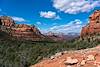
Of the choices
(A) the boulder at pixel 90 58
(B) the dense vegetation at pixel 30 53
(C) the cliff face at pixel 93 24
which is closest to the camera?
(A) the boulder at pixel 90 58

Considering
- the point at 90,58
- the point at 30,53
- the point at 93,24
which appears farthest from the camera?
the point at 93,24

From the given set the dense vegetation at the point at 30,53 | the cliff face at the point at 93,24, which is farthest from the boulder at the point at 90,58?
the cliff face at the point at 93,24

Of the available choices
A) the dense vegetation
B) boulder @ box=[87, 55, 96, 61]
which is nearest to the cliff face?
the dense vegetation

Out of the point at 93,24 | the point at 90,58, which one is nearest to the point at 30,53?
the point at 90,58

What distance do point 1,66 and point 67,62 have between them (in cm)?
3131

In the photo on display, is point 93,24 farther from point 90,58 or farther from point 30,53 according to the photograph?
point 90,58

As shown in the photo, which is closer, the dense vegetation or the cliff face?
the dense vegetation

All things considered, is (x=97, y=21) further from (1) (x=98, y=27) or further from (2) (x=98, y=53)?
(2) (x=98, y=53)

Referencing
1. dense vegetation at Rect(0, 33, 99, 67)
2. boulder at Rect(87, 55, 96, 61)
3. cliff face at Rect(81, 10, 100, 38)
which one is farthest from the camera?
cliff face at Rect(81, 10, 100, 38)

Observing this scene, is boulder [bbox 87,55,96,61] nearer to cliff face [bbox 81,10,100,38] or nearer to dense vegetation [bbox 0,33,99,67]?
dense vegetation [bbox 0,33,99,67]

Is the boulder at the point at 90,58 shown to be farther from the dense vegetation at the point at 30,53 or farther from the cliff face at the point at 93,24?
the cliff face at the point at 93,24

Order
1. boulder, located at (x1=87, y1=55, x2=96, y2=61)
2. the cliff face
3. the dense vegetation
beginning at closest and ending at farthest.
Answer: boulder, located at (x1=87, y1=55, x2=96, y2=61)
the dense vegetation
the cliff face

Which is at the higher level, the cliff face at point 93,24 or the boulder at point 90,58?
the cliff face at point 93,24

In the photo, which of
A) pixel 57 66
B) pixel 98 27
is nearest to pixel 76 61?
pixel 57 66
